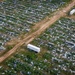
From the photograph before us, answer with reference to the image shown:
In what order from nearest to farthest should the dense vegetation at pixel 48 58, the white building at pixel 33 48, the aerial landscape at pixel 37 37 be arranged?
1. the dense vegetation at pixel 48 58
2. the aerial landscape at pixel 37 37
3. the white building at pixel 33 48

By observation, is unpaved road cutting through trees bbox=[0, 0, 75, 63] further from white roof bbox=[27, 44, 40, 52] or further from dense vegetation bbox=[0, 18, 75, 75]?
white roof bbox=[27, 44, 40, 52]

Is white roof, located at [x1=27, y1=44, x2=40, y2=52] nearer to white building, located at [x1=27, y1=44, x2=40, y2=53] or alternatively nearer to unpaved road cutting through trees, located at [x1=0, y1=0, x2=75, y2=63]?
white building, located at [x1=27, y1=44, x2=40, y2=53]

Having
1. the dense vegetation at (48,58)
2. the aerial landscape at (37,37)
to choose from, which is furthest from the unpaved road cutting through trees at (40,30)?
the dense vegetation at (48,58)

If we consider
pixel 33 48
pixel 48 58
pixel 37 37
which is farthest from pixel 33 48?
pixel 37 37

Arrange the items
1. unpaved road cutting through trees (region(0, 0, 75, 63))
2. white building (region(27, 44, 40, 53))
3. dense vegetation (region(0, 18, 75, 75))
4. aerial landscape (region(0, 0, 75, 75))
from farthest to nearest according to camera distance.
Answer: white building (region(27, 44, 40, 53)), unpaved road cutting through trees (region(0, 0, 75, 63)), aerial landscape (region(0, 0, 75, 75)), dense vegetation (region(0, 18, 75, 75))

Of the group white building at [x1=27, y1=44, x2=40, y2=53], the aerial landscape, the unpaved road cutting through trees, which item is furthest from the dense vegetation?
the unpaved road cutting through trees

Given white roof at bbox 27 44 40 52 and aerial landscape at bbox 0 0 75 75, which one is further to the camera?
white roof at bbox 27 44 40 52

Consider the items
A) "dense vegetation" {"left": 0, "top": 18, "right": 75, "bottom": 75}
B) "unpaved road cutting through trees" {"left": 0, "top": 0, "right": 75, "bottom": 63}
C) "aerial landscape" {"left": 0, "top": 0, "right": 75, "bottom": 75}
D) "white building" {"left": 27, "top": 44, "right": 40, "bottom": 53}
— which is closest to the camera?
"dense vegetation" {"left": 0, "top": 18, "right": 75, "bottom": 75}

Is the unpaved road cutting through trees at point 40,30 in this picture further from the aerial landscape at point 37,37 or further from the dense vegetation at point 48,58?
the dense vegetation at point 48,58

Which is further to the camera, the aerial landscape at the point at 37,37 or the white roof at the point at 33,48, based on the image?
the white roof at the point at 33,48
